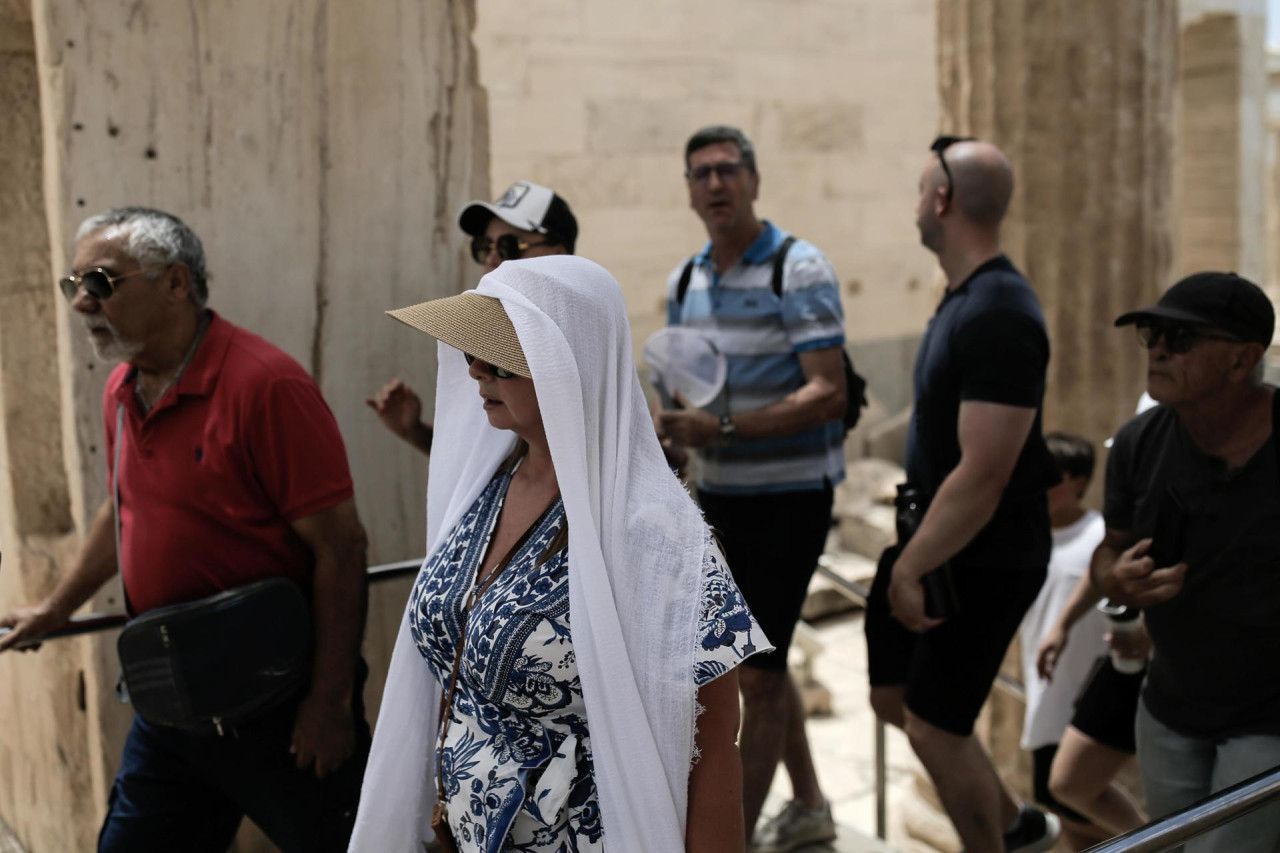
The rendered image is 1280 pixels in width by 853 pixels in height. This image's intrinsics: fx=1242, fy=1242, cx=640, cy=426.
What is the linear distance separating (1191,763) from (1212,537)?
0.51 metres

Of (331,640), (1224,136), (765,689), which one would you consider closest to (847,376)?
(765,689)

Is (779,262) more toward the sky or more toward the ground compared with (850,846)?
more toward the sky

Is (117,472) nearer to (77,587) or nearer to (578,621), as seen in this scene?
(77,587)

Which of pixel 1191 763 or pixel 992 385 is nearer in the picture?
pixel 1191 763

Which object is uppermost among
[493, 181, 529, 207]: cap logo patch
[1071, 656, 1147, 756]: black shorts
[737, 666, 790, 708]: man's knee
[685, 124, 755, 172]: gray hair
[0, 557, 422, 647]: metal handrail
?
[685, 124, 755, 172]: gray hair

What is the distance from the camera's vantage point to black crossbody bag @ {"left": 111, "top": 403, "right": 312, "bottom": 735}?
8.00 ft

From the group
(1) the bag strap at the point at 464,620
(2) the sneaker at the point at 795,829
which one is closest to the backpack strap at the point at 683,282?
(2) the sneaker at the point at 795,829

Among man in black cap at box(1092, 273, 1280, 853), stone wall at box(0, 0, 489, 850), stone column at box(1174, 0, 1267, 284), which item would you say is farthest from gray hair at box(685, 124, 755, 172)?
stone column at box(1174, 0, 1267, 284)

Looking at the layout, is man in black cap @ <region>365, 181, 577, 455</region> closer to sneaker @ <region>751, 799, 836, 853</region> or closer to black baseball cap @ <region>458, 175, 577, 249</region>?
black baseball cap @ <region>458, 175, 577, 249</region>

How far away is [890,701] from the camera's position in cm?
338

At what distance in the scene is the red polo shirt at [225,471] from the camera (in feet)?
8.18

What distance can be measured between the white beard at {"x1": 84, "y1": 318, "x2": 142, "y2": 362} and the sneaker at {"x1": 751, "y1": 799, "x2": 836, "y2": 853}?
208 cm

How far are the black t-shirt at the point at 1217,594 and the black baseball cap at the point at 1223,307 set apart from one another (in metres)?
0.24

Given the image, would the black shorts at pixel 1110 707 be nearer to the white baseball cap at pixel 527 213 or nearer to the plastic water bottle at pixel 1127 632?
the plastic water bottle at pixel 1127 632
